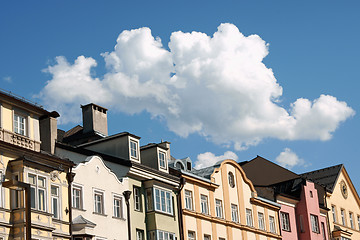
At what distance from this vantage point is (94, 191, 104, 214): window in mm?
40812

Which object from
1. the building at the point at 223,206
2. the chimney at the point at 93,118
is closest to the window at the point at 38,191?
the building at the point at 223,206

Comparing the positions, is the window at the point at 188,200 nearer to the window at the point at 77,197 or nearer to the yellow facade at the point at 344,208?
the window at the point at 77,197

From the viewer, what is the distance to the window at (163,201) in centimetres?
4562

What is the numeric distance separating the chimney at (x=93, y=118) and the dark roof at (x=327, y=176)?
30066 millimetres

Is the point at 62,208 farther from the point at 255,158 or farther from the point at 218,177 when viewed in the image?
the point at 255,158

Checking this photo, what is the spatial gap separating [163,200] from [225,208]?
9107mm

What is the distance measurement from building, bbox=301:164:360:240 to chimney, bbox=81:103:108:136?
2513 centimetres

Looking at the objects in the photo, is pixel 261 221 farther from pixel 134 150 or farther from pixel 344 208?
pixel 134 150

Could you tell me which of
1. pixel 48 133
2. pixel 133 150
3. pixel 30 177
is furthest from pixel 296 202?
pixel 30 177

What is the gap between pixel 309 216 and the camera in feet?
212

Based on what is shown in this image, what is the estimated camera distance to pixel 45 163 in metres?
36.8

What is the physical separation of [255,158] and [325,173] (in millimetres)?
9070

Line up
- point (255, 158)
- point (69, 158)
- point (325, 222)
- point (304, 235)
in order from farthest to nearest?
point (255, 158) → point (325, 222) → point (304, 235) → point (69, 158)

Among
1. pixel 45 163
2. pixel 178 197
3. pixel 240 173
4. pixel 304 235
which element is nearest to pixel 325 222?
pixel 304 235
